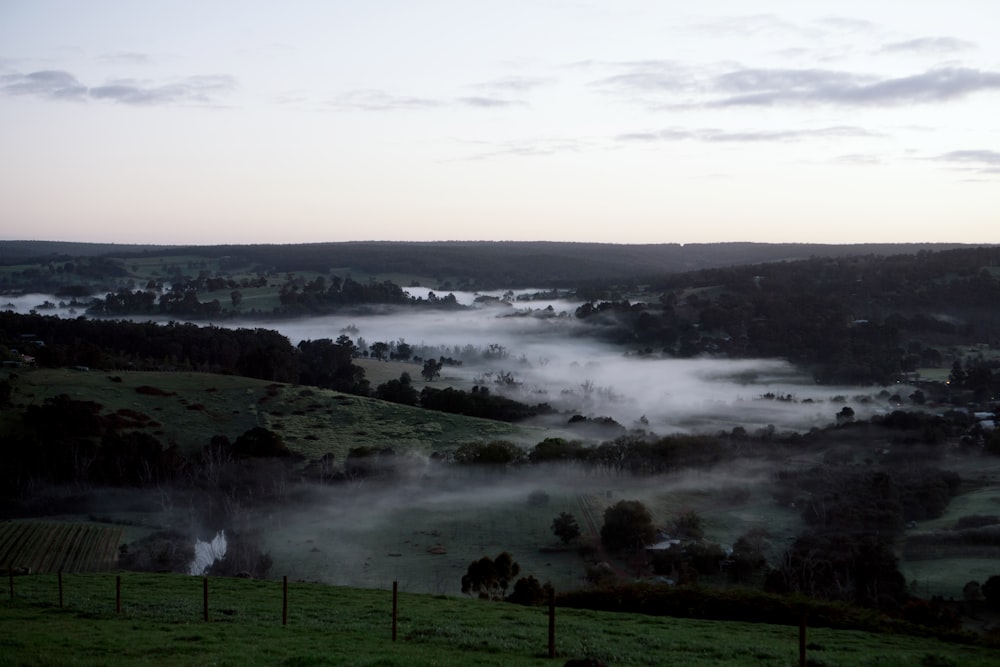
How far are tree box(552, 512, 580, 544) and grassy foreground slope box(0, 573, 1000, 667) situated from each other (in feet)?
68.0

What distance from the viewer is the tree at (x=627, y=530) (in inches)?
1686

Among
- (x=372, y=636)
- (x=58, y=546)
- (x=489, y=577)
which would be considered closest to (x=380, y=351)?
(x=58, y=546)

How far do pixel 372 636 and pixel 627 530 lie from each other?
90.2 ft

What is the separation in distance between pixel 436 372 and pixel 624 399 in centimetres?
2264

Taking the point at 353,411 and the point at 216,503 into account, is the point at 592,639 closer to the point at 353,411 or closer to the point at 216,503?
the point at 216,503

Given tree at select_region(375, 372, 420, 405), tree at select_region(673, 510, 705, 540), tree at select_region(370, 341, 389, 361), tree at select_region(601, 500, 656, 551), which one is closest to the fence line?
tree at select_region(601, 500, 656, 551)

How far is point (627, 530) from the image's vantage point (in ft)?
142

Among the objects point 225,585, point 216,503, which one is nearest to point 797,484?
point 216,503

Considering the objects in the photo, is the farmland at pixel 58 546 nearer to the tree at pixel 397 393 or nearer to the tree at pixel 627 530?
the tree at pixel 627 530

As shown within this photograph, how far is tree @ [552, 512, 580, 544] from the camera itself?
144ft

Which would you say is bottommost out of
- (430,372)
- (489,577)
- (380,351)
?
(430,372)

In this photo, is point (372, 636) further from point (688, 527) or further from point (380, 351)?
point (380, 351)

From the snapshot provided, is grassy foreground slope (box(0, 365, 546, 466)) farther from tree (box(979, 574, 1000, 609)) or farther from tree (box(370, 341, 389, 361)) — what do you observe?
tree (box(370, 341, 389, 361))

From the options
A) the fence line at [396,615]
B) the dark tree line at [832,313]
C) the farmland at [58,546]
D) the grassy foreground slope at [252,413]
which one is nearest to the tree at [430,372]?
the grassy foreground slope at [252,413]
